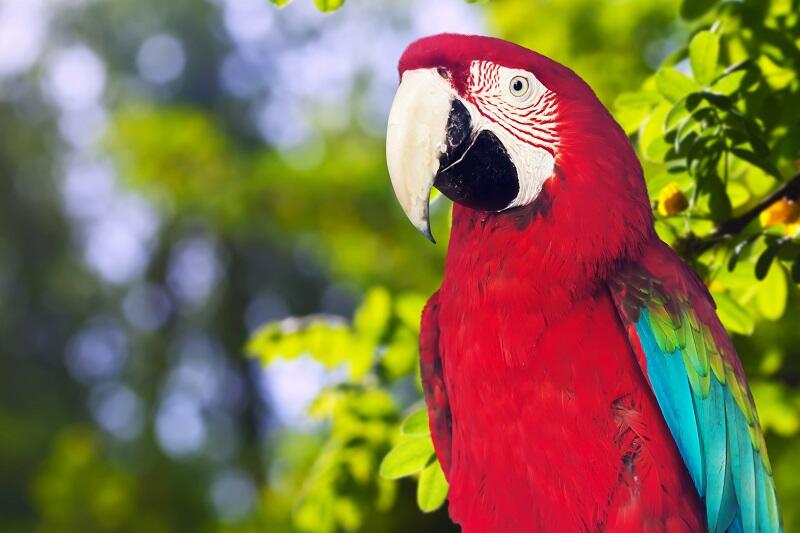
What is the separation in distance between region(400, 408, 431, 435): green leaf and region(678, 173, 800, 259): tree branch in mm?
456

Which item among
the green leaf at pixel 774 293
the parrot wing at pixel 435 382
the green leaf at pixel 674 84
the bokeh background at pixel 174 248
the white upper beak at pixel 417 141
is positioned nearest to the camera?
the white upper beak at pixel 417 141

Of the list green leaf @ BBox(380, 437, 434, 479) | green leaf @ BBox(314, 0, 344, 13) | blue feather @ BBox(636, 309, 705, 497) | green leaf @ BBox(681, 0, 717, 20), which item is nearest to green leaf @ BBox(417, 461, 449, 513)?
green leaf @ BBox(380, 437, 434, 479)

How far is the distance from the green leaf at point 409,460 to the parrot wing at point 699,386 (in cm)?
43

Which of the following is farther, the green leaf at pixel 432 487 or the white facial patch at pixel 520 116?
the green leaf at pixel 432 487

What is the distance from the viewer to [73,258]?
326 inches

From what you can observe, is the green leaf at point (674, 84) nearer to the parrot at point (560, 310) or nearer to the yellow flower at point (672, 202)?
the yellow flower at point (672, 202)

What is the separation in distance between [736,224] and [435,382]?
478 millimetres

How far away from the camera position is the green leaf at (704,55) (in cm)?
122

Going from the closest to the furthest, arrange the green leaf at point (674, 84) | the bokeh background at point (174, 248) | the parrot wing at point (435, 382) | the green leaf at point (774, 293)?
the parrot wing at point (435, 382) < the green leaf at point (674, 84) < the green leaf at point (774, 293) < the bokeh background at point (174, 248)

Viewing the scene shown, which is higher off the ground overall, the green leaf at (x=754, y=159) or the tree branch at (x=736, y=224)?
the green leaf at (x=754, y=159)

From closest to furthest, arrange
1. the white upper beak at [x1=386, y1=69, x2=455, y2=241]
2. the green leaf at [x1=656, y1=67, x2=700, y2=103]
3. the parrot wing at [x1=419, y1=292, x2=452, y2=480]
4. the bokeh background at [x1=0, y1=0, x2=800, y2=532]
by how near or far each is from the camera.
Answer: the white upper beak at [x1=386, y1=69, x2=455, y2=241], the parrot wing at [x1=419, y1=292, x2=452, y2=480], the green leaf at [x1=656, y1=67, x2=700, y2=103], the bokeh background at [x1=0, y1=0, x2=800, y2=532]

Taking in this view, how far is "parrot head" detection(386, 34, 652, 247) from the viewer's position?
3.03 ft

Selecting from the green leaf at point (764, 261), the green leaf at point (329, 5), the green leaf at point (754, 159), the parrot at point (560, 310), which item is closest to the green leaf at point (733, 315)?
the green leaf at point (764, 261)

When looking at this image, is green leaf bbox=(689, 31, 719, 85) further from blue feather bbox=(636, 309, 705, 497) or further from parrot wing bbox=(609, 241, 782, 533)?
blue feather bbox=(636, 309, 705, 497)
